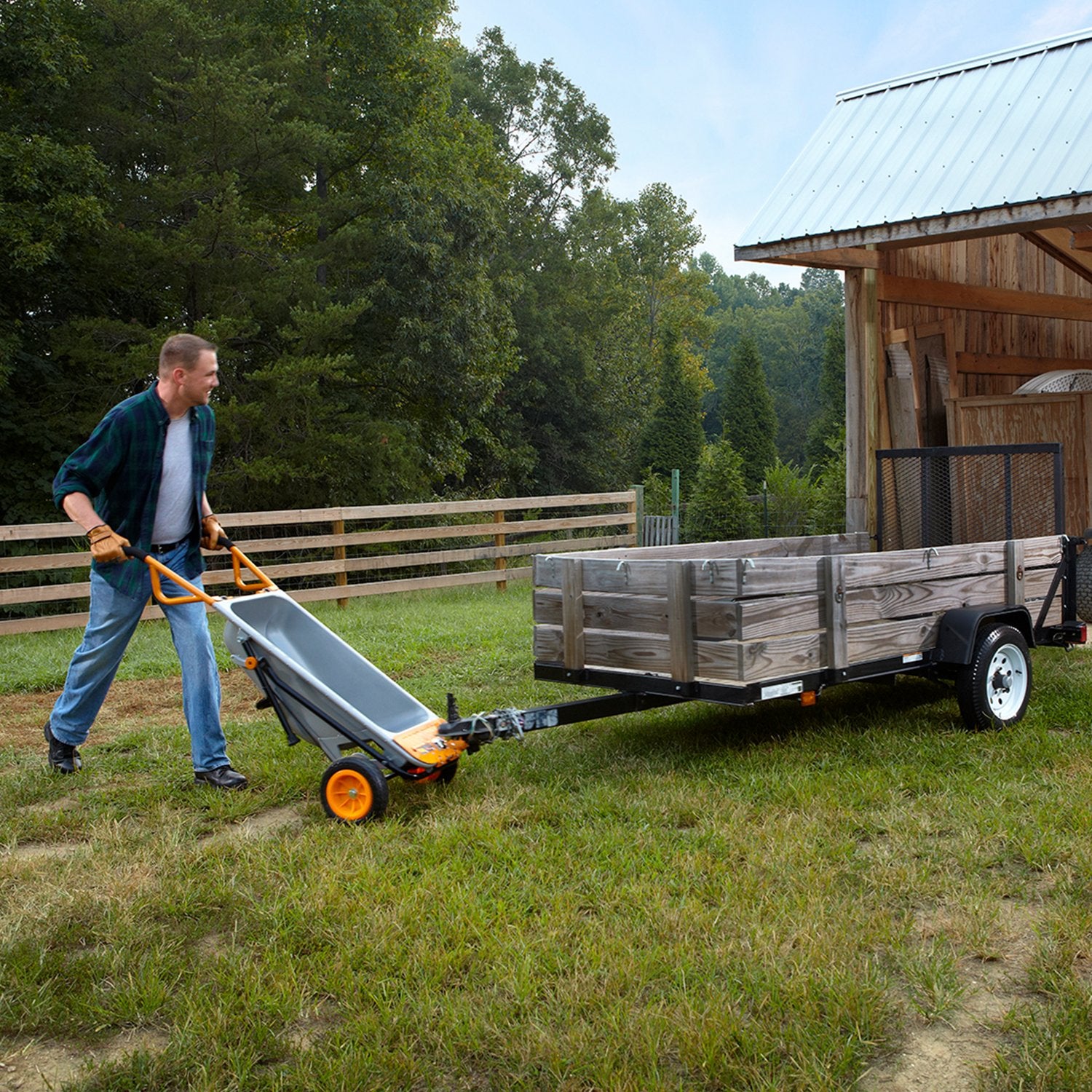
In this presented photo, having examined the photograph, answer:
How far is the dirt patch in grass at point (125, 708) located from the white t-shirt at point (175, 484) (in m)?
1.68

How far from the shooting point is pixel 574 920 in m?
3.54

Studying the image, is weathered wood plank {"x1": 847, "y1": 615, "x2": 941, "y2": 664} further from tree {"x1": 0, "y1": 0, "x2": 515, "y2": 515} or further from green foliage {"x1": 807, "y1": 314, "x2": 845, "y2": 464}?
green foliage {"x1": 807, "y1": 314, "x2": 845, "y2": 464}

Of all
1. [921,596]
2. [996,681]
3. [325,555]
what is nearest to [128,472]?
[921,596]

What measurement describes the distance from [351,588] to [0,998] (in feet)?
35.2

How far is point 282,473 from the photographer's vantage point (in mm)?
19734

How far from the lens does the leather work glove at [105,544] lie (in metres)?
4.88

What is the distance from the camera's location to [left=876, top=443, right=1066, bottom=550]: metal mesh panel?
930 centimetres

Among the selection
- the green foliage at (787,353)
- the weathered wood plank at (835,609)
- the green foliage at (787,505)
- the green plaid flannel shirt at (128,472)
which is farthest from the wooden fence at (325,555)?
the green foliage at (787,353)

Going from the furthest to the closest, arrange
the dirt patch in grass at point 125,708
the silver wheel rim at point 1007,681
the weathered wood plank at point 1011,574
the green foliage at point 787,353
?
the green foliage at point 787,353 < the dirt patch in grass at point 125,708 < the weathered wood plank at point 1011,574 < the silver wheel rim at point 1007,681

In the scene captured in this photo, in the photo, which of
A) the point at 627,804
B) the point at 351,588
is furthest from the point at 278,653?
the point at 351,588

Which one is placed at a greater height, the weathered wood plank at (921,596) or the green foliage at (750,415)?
the green foliage at (750,415)

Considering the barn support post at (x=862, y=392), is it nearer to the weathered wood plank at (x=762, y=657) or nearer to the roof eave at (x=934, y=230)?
the roof eave at (x=934, y=230)

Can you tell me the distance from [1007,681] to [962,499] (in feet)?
12.1

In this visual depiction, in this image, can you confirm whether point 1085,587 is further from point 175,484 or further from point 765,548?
point 175,484
